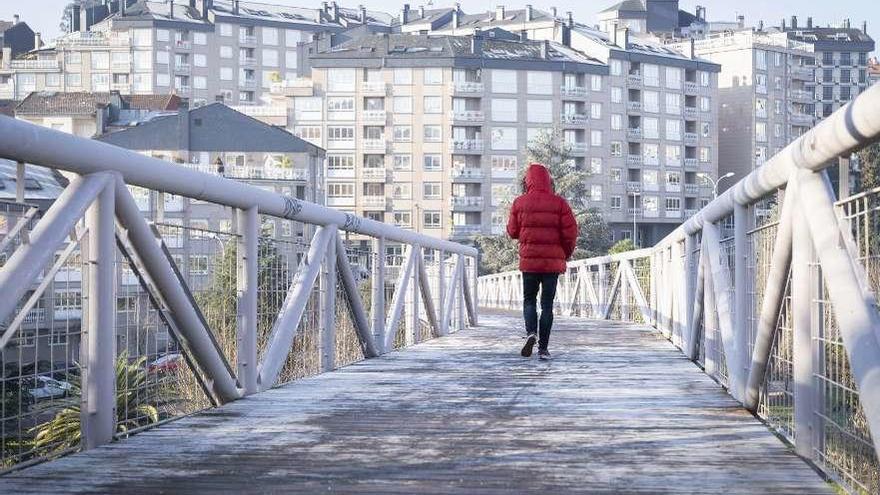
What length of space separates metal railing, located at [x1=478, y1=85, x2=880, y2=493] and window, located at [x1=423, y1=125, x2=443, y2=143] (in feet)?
322

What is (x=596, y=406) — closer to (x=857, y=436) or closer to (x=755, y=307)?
(x=755, y=307)

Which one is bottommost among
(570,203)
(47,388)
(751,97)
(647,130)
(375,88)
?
(47,388)

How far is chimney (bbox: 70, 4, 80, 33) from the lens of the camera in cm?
14200

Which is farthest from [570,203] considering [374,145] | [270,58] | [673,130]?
[270,58]

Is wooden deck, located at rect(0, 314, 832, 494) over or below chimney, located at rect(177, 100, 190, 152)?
below

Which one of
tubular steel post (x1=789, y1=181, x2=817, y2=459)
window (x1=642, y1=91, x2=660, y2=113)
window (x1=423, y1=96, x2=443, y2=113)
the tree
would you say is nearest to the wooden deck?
tubular steel post (x1=789, y1=181, x2=817, y2=459)

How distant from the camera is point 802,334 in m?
5.05

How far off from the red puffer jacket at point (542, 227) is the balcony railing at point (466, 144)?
94796mm

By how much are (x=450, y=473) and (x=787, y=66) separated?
426ft

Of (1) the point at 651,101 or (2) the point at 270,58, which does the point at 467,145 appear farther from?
(2) the point at 270,58

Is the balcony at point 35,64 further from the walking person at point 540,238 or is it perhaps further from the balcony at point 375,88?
the walking person at point 540,238

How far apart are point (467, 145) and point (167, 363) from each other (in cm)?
10038

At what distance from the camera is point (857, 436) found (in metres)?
4.27

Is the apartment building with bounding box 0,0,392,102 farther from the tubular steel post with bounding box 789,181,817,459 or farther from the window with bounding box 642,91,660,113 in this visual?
the tubular steel post with bounding box 789,181,817,459
